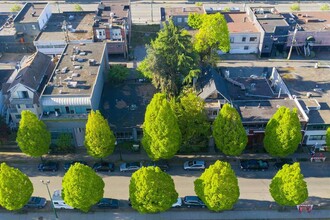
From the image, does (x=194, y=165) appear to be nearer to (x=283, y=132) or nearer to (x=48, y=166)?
(x=283, y=132)

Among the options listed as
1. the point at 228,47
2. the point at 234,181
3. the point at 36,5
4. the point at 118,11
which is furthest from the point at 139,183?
the point at 36,5

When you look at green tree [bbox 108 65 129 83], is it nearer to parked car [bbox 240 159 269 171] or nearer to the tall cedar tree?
the tall cedar tree

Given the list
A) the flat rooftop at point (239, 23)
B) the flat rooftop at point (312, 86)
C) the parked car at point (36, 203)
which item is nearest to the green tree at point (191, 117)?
the flat rooftop at point (312, 86)

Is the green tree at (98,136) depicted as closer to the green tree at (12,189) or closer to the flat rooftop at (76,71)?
the flat rooftop at (76,71)

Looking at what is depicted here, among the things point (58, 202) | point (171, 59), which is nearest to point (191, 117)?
point (171, 59)

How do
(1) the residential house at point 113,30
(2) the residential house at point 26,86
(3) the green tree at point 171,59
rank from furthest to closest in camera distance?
(1) the residential house at point 113,30
(3) the green tree at point 171,59
(2) the residential house at point 26,86

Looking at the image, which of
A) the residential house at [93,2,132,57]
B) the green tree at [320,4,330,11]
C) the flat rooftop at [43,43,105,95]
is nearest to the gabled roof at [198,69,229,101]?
the flat rooftop at [43,43,105,95]

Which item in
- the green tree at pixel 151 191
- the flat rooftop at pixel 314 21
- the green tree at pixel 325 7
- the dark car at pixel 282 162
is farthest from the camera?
the green tree at pixel 325 7
